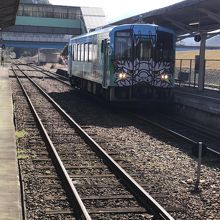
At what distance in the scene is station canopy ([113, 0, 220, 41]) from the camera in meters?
19.1

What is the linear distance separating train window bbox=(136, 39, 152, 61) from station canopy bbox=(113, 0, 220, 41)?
2.27m

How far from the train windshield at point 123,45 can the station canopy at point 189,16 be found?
277 cm

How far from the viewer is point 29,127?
50.5 feet

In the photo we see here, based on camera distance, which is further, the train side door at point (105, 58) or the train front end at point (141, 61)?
the train side door at point (105, 58)

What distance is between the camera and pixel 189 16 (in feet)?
73.9

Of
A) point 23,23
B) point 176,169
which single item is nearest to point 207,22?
point 176,169

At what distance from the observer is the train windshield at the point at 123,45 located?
59.3 ft

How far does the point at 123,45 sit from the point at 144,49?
80 centimetres

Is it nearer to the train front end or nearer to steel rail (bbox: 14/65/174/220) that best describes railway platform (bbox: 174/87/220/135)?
the train front end

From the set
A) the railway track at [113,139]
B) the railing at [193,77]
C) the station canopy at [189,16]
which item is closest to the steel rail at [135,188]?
the railway track at [113,139]

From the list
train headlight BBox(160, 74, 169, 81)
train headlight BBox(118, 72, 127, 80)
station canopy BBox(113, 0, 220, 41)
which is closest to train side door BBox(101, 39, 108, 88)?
train headlight BBox(118, 72, 127, 80)

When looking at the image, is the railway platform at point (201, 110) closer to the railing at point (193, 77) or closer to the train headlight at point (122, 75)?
the train headlight at point (122, 75)

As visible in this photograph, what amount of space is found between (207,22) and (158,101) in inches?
256

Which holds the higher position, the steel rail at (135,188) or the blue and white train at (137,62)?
the blue and white train at (137,62)
